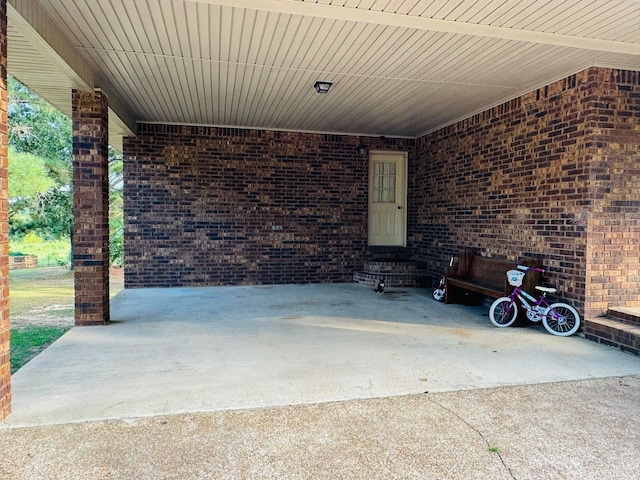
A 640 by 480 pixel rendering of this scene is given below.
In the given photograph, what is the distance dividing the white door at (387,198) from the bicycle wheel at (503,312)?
3945 mm

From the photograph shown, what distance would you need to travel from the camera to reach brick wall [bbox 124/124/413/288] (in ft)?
25.8

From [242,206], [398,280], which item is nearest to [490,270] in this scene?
[398,280]

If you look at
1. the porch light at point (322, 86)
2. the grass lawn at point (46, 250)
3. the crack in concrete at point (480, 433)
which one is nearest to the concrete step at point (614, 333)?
the crack in concrete at point (480, 433)

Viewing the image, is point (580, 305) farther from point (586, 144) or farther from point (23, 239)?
point (23, 239)

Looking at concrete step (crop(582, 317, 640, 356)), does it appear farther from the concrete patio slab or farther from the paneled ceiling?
the paneled ceiling

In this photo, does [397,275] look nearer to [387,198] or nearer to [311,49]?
[387,198]

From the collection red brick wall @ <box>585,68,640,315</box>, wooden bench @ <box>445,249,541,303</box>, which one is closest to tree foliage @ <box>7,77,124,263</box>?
wooden bench @ <box>445,249,541,303</box>

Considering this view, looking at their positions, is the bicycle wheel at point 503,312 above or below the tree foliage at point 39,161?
below

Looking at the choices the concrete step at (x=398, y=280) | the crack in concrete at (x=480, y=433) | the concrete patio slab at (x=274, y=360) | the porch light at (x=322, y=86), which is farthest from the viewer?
the concrete step at (x=398, y=280)

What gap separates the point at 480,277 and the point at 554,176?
1819mm

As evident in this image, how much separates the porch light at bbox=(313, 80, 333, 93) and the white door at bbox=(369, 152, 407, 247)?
3579 millimetres

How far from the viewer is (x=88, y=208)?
5.05 m

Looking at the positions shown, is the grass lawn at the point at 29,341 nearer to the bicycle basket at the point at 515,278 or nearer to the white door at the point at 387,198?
the bicycle basket at the point at 515,278

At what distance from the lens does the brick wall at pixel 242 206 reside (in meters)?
7.87
